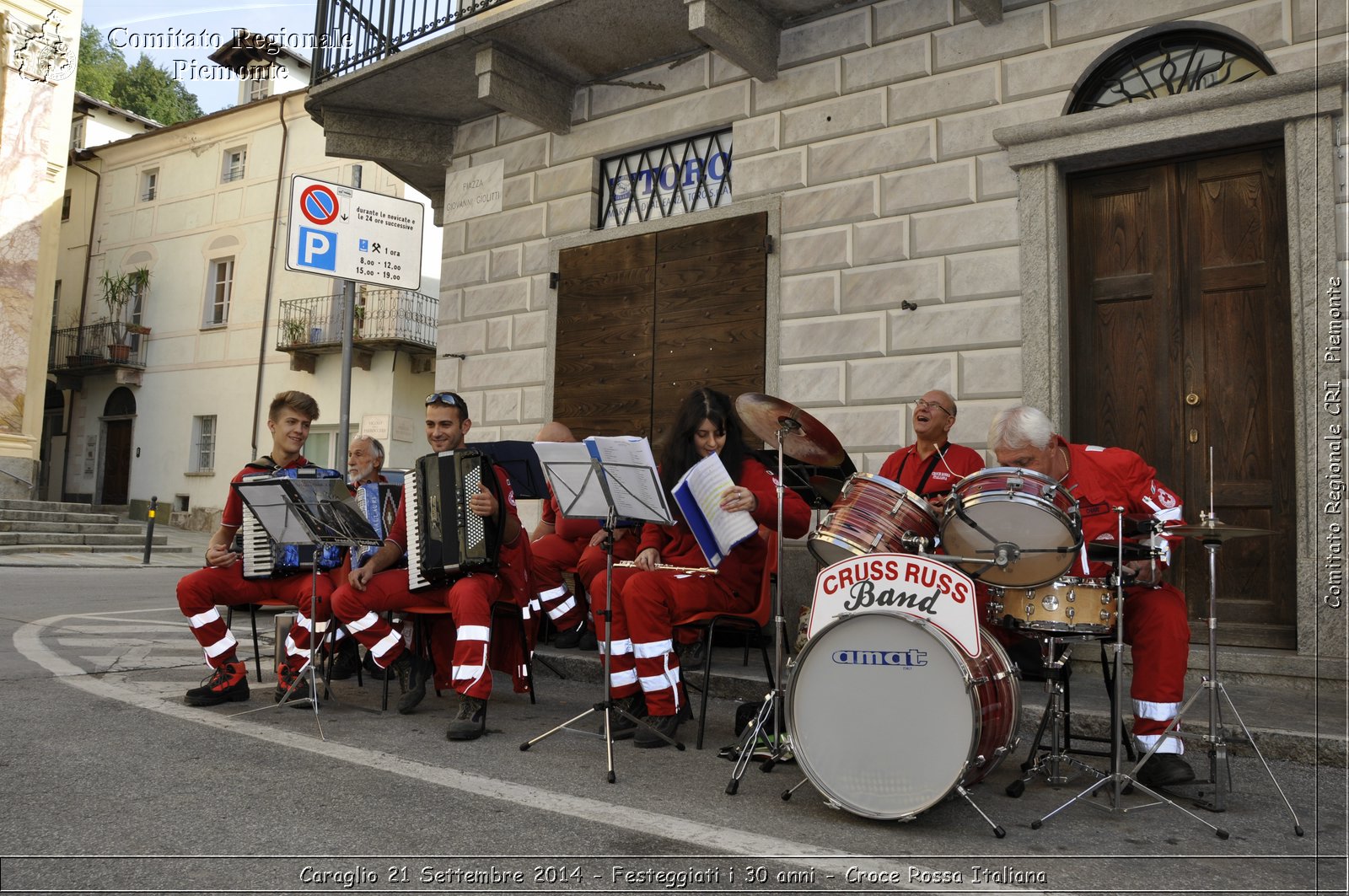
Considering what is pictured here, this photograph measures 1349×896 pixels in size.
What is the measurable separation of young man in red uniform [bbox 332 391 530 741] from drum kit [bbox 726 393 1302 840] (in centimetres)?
164

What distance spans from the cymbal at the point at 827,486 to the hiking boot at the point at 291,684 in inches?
120

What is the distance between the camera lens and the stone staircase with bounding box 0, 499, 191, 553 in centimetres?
1836

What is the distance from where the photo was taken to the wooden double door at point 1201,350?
6238 mm

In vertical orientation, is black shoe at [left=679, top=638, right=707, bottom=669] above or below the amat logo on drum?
below

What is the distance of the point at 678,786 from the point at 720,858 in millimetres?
978

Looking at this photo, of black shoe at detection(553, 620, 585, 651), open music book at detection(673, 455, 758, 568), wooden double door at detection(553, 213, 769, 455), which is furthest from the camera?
wooden double door at detection(553, 213, 769, 455)

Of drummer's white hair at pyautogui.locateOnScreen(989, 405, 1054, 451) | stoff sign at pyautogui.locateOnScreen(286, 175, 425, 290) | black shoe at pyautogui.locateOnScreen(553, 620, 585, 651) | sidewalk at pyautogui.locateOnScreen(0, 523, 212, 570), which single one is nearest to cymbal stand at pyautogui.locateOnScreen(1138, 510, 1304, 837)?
drummer's white hair at pyautogui.locateOnScreen(989, 405, 1054, 451)

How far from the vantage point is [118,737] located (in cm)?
466

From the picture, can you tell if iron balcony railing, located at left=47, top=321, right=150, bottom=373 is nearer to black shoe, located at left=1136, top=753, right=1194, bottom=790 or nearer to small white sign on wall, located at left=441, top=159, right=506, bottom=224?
small white sign on wall, located at left=441, top=159, right=506, bottom=224

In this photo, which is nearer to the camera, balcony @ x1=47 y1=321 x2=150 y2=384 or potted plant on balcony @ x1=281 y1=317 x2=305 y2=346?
potted plant on balcony @ x1=281 y1=317 x2=305 y2=346

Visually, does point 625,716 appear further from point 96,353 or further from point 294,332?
point 96,353

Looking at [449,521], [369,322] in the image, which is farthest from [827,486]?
[369,322]

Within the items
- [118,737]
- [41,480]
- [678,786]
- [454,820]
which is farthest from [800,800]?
[41,480]

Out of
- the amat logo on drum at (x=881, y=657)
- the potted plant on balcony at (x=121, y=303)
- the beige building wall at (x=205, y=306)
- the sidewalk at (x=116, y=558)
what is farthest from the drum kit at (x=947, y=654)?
the potted plant on balcony at (x=121, y=303)
